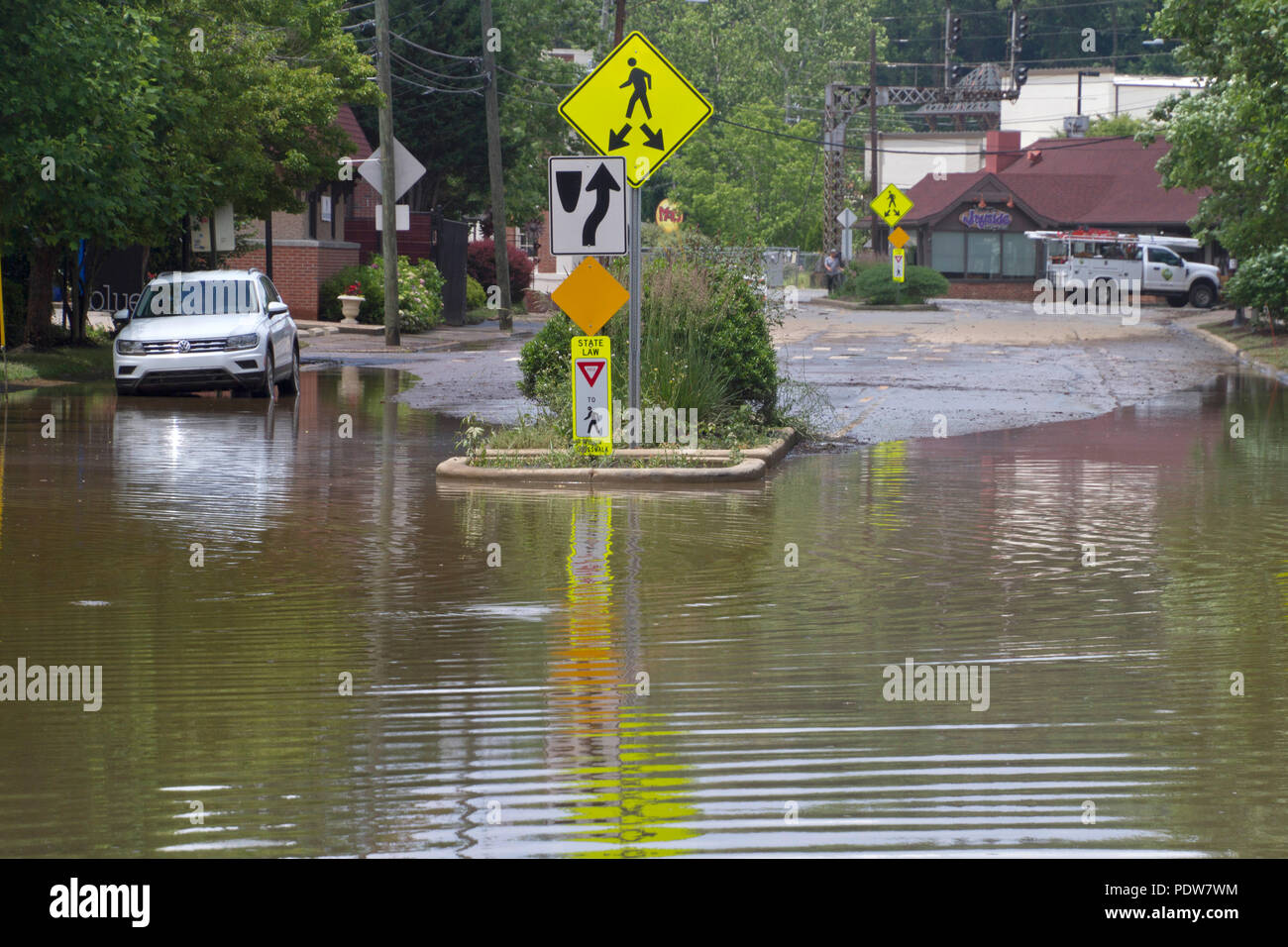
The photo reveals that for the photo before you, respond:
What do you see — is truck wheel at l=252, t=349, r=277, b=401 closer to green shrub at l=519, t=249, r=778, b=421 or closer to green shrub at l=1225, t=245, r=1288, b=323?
green shrub at l=519, t=249, r=778, b=421

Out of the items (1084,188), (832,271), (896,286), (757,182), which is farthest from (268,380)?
(757,182)

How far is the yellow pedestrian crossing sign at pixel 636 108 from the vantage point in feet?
52.0

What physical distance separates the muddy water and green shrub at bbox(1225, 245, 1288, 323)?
81.0 feet

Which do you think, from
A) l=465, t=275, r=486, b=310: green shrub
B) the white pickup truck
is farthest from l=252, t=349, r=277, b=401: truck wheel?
the white pickup truck

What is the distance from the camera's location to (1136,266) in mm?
63938

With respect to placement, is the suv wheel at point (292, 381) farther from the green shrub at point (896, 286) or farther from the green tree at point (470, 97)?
the green shrub at point (896, 286)

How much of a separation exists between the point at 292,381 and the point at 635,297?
36.4 feet

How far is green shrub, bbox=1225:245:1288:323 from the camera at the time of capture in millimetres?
38719

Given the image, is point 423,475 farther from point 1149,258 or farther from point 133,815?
point 1149,258

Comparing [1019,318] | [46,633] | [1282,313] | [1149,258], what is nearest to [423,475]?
[46,633]

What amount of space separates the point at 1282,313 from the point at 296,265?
78.9ft
